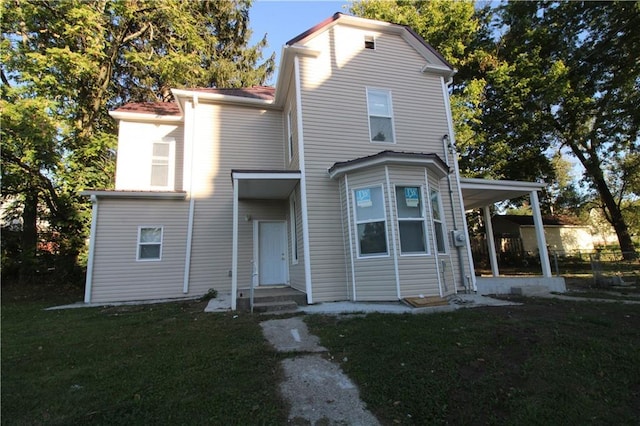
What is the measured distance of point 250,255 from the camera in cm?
994

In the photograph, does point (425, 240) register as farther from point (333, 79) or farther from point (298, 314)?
point (333, 79)

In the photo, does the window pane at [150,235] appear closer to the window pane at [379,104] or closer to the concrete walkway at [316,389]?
the concrete walkway at [316,389]

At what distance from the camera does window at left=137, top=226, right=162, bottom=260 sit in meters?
9.58

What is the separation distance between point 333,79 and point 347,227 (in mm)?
4163

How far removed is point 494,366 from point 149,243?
9.35 m

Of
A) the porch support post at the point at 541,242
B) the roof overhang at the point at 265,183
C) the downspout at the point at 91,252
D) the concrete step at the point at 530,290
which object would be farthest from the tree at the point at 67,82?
the concrete step at the point at 530,290

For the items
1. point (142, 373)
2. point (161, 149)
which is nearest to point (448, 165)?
point (142, 373)

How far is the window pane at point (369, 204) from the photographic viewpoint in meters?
7.34

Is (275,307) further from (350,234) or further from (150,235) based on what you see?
(150,235)

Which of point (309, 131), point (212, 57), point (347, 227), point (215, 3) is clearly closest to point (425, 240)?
point (347, 227)

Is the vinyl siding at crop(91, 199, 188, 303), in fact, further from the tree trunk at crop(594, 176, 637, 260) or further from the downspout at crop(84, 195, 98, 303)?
the tree trunk at crop(594, 176, 637, 260)

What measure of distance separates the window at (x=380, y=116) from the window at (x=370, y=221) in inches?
84.0

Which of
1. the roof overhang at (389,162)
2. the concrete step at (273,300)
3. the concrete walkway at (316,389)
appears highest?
the roof overhang at (389,162)

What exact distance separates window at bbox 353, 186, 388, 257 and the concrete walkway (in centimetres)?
304
